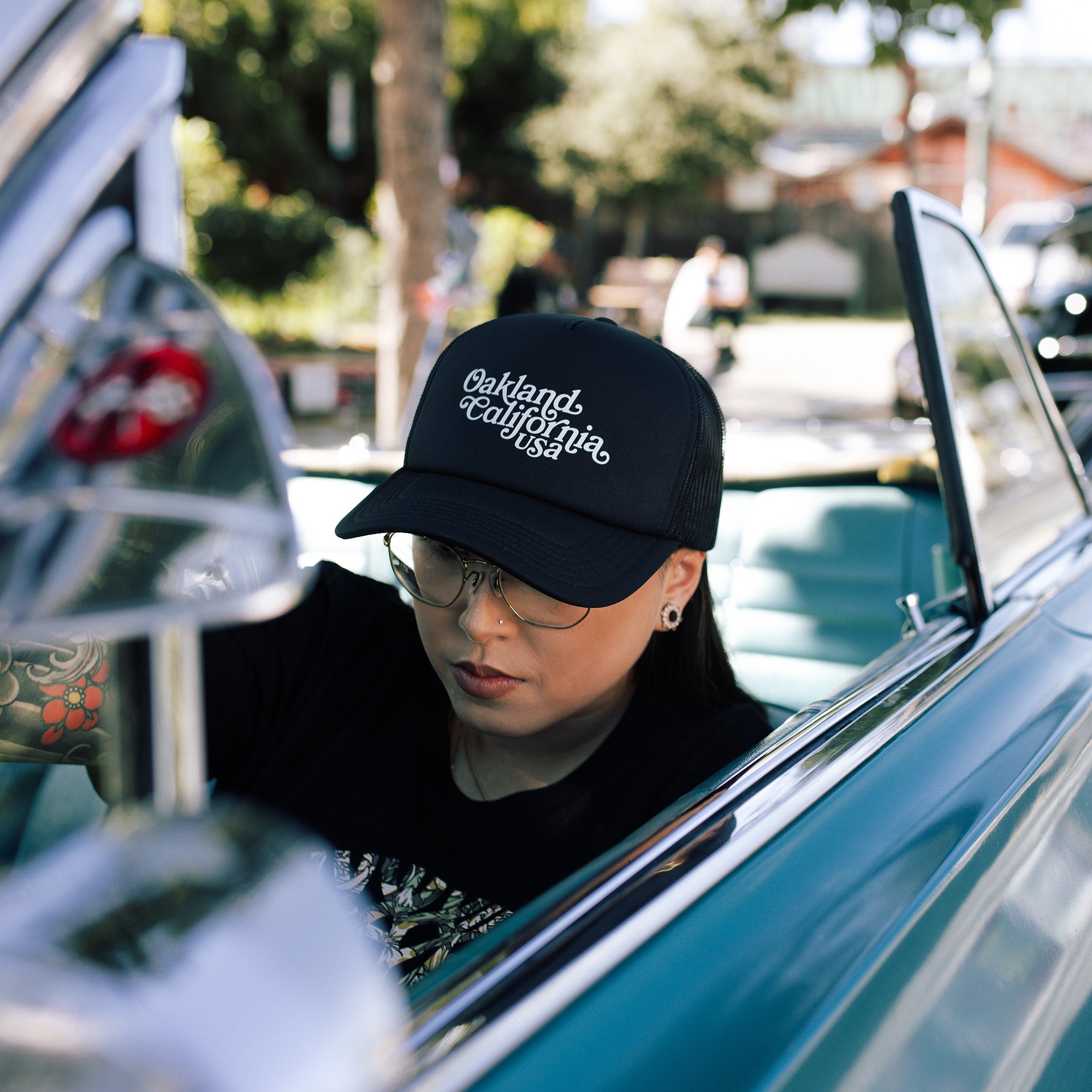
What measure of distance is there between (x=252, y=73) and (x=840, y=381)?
8.75 meters

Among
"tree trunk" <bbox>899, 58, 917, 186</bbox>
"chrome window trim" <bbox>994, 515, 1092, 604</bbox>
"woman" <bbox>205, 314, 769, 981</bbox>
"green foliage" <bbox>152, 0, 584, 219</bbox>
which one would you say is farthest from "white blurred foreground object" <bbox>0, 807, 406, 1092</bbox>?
"tree trunk" <bbox>899, 58, 917, 186</bbox>

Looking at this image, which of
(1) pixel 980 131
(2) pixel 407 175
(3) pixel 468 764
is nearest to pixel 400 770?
(3) pixel 468 764

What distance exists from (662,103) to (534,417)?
23051mm

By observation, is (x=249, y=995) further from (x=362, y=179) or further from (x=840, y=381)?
(x=362, y=179)

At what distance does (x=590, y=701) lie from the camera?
4.44 feet

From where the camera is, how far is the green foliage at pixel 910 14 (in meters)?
9.84

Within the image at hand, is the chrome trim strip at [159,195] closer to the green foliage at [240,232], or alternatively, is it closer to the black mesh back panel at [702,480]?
the black mesh back panel at [702,480]

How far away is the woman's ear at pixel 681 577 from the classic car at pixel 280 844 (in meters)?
0.23

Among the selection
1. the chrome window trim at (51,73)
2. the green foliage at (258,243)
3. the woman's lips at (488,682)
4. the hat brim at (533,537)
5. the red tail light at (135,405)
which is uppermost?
the green foliage at (258,243)

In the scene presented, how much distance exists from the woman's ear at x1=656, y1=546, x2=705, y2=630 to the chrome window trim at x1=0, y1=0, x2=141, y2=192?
0.86 m

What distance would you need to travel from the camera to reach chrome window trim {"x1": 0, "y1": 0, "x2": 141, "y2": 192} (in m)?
0.60

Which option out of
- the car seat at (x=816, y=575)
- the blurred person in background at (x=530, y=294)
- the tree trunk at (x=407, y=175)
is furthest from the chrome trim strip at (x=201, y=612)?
the blurred person in background at (x=530, y=294)

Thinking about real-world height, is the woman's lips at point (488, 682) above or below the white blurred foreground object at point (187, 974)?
below

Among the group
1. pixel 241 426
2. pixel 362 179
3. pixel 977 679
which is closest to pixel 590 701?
pixel 977 679
